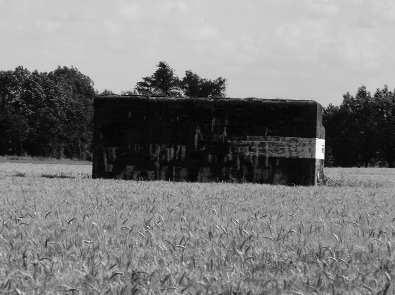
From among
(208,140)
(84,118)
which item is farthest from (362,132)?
(208,140)

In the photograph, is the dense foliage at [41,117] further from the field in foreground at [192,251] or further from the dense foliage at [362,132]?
the field in foreground at [192,251]

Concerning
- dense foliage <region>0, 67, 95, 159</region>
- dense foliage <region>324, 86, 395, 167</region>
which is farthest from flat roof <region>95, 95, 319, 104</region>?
dense foliage <region>324, 86, 395, 167</region>

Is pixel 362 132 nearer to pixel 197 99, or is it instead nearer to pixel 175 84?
pixel 175 84

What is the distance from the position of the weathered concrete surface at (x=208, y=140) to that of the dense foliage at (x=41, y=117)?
198 feet

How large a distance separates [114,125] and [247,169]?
5.14m

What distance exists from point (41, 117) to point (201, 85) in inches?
1107

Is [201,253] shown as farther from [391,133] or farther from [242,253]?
[391,133]

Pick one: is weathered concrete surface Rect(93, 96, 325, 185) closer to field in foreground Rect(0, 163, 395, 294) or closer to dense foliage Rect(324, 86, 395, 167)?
field in foreground Rect(0, 163, 395, 294)

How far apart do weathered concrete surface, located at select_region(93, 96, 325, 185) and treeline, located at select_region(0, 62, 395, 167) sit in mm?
57225

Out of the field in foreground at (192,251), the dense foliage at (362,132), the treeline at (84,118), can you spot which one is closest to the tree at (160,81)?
the treeline at (84,118)

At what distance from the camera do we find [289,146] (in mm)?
26375

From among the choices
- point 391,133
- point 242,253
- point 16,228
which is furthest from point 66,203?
point 391,133

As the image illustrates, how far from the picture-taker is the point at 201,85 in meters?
112

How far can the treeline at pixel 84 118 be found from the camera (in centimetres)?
9012
